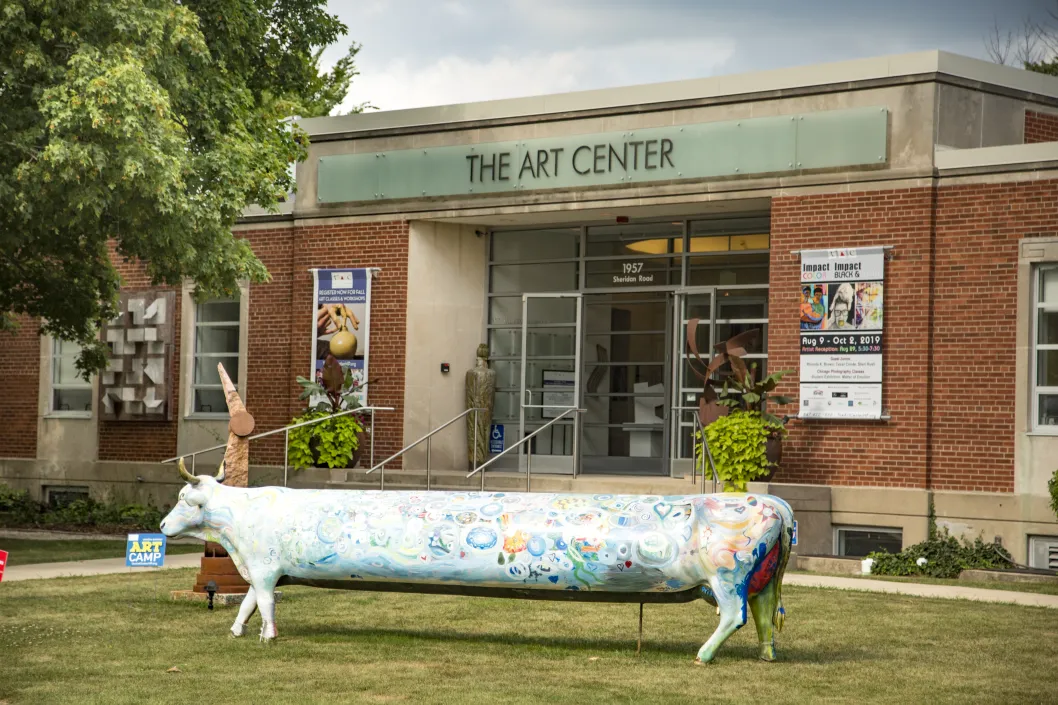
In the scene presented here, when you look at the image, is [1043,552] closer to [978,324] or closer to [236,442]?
[978,324]

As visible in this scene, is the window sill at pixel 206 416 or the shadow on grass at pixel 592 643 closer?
the shadow on grass at pixel 592 643

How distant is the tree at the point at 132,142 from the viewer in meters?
13.5

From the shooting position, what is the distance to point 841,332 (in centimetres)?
1681

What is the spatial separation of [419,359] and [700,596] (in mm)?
11512

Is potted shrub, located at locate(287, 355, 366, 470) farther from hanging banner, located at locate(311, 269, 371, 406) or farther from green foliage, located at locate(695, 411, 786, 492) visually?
green foliage, located at locate(695, 411, 786, 492)

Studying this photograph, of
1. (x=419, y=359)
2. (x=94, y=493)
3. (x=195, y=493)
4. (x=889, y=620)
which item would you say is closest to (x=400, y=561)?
(x=195, y=493)

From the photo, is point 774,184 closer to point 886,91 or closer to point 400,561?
point 886,91

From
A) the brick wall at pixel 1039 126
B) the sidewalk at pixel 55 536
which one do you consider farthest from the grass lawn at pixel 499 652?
the brick wall at pixel 1039 126

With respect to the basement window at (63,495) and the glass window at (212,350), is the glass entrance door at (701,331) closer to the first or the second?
the glass window at (212,350)

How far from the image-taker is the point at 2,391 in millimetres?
23719

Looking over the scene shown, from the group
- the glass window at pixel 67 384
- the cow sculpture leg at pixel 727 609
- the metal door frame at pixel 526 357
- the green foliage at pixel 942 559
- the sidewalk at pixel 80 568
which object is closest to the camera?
the cow sculpture leg at pixel 727 609

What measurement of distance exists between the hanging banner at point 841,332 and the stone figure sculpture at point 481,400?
5.02 m

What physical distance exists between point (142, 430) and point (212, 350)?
1.74m

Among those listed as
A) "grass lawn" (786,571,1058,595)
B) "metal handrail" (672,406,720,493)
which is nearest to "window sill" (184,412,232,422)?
"metal handrail" (672,406,720,493)
